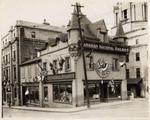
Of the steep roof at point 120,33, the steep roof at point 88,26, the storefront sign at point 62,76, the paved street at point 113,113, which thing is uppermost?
the steep roof at point 88,26

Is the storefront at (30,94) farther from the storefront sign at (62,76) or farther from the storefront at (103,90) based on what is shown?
the storefront at (103,90)

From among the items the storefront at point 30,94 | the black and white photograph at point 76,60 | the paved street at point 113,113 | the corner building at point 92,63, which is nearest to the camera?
the paved street at point 113,113

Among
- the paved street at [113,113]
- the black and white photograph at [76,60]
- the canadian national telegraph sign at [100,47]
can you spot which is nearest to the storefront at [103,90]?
the black and white photograph at [76,60]

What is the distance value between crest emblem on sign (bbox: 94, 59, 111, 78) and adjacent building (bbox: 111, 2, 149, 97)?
9.0 inches

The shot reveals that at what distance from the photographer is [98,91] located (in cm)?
350

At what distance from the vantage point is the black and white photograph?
129 inches

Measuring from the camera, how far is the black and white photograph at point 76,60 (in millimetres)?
3273

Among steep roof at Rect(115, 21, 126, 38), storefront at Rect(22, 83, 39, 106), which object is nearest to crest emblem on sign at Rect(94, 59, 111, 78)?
steep roof at Rect(115, 21, 126, 38)

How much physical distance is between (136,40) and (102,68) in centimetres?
46

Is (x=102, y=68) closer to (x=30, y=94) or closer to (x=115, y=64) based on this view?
(x=115, y=64)

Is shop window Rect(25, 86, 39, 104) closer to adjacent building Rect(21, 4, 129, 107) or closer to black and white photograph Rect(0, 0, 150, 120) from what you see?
black and white photograph Rect(0, 0, 150, 120)

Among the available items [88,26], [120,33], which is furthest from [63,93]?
[120,33]

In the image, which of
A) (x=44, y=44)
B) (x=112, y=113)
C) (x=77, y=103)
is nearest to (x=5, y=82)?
(x=44, y=44)

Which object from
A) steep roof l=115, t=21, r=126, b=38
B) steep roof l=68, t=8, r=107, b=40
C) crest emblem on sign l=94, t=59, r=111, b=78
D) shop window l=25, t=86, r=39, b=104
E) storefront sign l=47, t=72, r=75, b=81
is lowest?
shop window l=25, t=86, r=39, b=104
